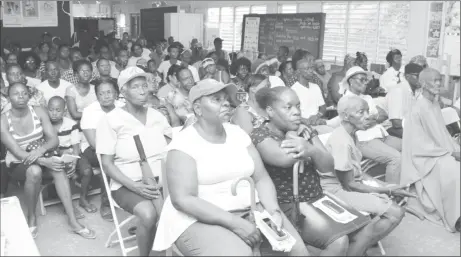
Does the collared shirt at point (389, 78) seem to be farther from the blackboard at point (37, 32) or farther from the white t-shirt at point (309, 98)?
the blackboard at point (37, 32)

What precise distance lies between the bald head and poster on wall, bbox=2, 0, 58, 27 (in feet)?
27.8

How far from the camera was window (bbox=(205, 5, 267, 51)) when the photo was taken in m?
9.05

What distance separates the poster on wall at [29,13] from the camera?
9.65 m

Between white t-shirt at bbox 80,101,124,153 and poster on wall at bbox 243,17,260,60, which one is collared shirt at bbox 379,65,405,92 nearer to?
poster on wall at bbox 243,17,260,60

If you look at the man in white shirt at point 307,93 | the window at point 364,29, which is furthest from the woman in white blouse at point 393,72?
the man in white shirt at point 307,93

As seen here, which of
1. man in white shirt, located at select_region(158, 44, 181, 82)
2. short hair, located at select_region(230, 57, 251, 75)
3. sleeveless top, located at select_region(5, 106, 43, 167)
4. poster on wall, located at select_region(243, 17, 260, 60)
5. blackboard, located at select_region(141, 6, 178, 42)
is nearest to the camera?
sleeveless top, located at select_region(5, 106, 43, 167)

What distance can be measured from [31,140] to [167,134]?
109 centimetres

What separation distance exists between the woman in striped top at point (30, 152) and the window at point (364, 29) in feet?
8.76

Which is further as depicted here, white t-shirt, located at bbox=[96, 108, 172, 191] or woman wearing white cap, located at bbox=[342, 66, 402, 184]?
woman wearing white cap, located at bbox=[342, 66, 402, 184]

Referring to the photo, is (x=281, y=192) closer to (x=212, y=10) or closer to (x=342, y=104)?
(x=342, y=104)

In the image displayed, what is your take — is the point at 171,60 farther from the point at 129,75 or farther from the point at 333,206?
the point at 333,206

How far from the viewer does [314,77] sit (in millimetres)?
5816

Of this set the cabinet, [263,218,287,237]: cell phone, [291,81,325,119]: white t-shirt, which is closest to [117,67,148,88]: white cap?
[263,218,287,237]: cell phone

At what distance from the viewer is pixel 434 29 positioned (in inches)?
91.7
